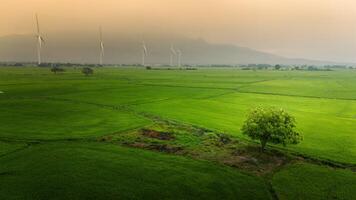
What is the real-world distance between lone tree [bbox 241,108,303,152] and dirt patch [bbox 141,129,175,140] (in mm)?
11530

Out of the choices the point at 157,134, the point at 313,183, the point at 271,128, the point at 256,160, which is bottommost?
the point at 313,183

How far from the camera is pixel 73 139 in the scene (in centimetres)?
4747

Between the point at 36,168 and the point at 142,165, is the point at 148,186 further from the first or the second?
the point at 36,168

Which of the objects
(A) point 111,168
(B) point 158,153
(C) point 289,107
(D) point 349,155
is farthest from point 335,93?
(A) point 111,168

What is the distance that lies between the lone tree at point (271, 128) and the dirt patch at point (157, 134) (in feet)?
37.8

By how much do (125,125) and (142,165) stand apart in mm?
20445

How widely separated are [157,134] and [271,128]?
1744cm

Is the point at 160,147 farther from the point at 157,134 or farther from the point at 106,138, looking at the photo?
the point at 106,138

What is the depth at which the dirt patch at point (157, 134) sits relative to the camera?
168 feet

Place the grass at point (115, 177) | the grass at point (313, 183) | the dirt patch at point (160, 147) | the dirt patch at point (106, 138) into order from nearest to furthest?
the grass at point (115, 177) → the grass at point (313, 183) → the dirt patch at point (160, 147) → the dirt patch at point (106, 138)

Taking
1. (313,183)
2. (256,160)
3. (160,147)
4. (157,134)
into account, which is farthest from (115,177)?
(313,183)

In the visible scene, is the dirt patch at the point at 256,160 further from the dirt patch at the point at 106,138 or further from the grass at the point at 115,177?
the dirt patch at the point at 106,138

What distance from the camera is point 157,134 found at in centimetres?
5275

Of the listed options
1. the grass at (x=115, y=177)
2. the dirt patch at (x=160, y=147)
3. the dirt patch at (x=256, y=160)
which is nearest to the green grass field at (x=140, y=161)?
the grass at (x=115, y=177)
